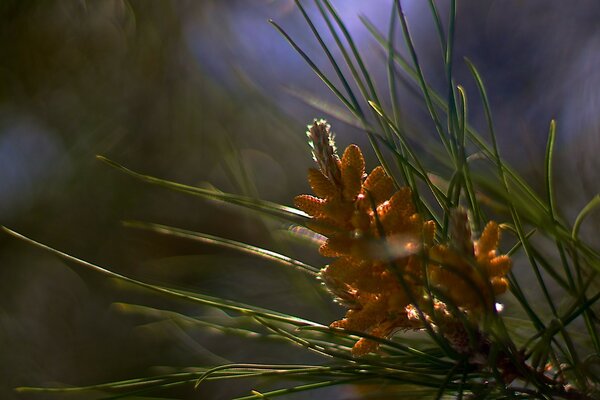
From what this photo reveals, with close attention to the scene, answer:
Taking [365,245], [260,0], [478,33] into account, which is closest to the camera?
[365,245]

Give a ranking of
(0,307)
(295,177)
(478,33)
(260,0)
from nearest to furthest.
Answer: (295,177) < (0,307) < (260,0) < (478,33)

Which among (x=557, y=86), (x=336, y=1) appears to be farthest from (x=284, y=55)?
(x=557, y=86)

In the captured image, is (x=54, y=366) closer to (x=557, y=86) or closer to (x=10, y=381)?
(x=10, y=381)

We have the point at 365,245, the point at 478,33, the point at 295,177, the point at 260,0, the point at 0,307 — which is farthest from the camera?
the point at 478,33

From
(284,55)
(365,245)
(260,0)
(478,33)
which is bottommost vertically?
(365,245)

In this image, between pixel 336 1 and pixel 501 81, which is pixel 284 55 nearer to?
pixel 336 1

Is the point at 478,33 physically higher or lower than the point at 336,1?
higher

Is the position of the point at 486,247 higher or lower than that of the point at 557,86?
lower

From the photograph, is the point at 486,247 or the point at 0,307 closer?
the point at 486,247

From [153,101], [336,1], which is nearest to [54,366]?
[153,101]
